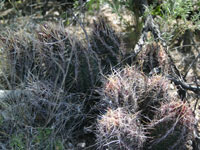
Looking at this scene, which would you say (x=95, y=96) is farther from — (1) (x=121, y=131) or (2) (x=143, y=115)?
(1) (x=121, y=131)

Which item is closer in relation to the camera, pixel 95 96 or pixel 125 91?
pixel 125 91

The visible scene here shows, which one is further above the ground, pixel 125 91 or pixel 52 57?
pixel 52 57

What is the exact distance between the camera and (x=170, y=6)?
209cm

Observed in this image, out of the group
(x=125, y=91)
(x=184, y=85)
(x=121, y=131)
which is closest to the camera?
(x=121, y=131)

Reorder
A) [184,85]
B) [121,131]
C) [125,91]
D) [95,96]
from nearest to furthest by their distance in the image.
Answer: [121,131] < [125,91] < [184,85] < [95,96]

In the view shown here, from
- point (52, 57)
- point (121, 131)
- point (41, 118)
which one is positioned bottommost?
point (41, 118)

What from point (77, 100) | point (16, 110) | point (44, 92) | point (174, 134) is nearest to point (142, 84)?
point (174, 134)

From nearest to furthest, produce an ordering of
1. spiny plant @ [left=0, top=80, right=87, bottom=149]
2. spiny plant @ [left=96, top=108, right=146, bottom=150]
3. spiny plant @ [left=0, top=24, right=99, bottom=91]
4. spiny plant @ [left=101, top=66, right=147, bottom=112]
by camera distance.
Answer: spiny plant @ [left=96, top=108, right=146, bottom=150] < spiny plant @ [left=101, top=66, right=147, bottom=112] < spiny plant @ [left=0, top=80, right=87, bottom=149] < spiny plant @ [left=0, top=24, right=99, bottom=91]

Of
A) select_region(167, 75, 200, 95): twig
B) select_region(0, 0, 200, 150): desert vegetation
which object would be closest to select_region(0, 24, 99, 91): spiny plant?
select_region(0, 0, 200, 150): desert vegetation

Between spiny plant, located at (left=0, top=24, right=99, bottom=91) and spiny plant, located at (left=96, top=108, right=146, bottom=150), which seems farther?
spiny plant, located at (left=0, top=24, right=99, bottom=91)

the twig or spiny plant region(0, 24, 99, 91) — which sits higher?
spiny plant region(0, 24, 99, 91)

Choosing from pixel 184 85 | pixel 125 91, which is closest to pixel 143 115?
pixel 125 91

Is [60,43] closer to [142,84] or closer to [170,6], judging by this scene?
[142,84]

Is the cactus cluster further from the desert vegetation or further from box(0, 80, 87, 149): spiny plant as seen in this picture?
box(0, 80, 87, 149): spiny plant
